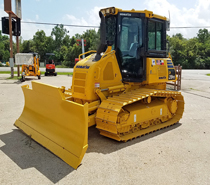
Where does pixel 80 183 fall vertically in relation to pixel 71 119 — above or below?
below

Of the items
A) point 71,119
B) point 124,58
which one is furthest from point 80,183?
point 124,58

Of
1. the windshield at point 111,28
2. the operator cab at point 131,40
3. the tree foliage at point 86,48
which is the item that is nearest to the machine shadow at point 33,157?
the operator cab at point 131,40

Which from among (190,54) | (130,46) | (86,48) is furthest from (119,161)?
(190,54)

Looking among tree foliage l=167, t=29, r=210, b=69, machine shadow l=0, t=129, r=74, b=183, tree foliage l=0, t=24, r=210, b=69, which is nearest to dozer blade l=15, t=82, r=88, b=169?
machine shadow l=0, t=129, r=74, b=183

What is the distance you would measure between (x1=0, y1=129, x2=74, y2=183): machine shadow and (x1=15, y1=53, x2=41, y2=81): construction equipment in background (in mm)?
13448

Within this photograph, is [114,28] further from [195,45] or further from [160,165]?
[195,45]

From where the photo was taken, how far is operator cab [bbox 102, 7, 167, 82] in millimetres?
5867

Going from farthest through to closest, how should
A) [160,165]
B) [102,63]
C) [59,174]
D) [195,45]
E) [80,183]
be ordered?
[195,45], [102,63], [160,165], [59,174], [80,183]

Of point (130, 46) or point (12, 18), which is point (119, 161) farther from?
point (12, 18)

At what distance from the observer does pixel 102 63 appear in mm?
5621

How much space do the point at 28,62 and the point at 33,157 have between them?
15.1 metres

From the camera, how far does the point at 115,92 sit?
5984 millimetres

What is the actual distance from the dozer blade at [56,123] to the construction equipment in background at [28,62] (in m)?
12.9

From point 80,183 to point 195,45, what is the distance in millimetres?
56160
